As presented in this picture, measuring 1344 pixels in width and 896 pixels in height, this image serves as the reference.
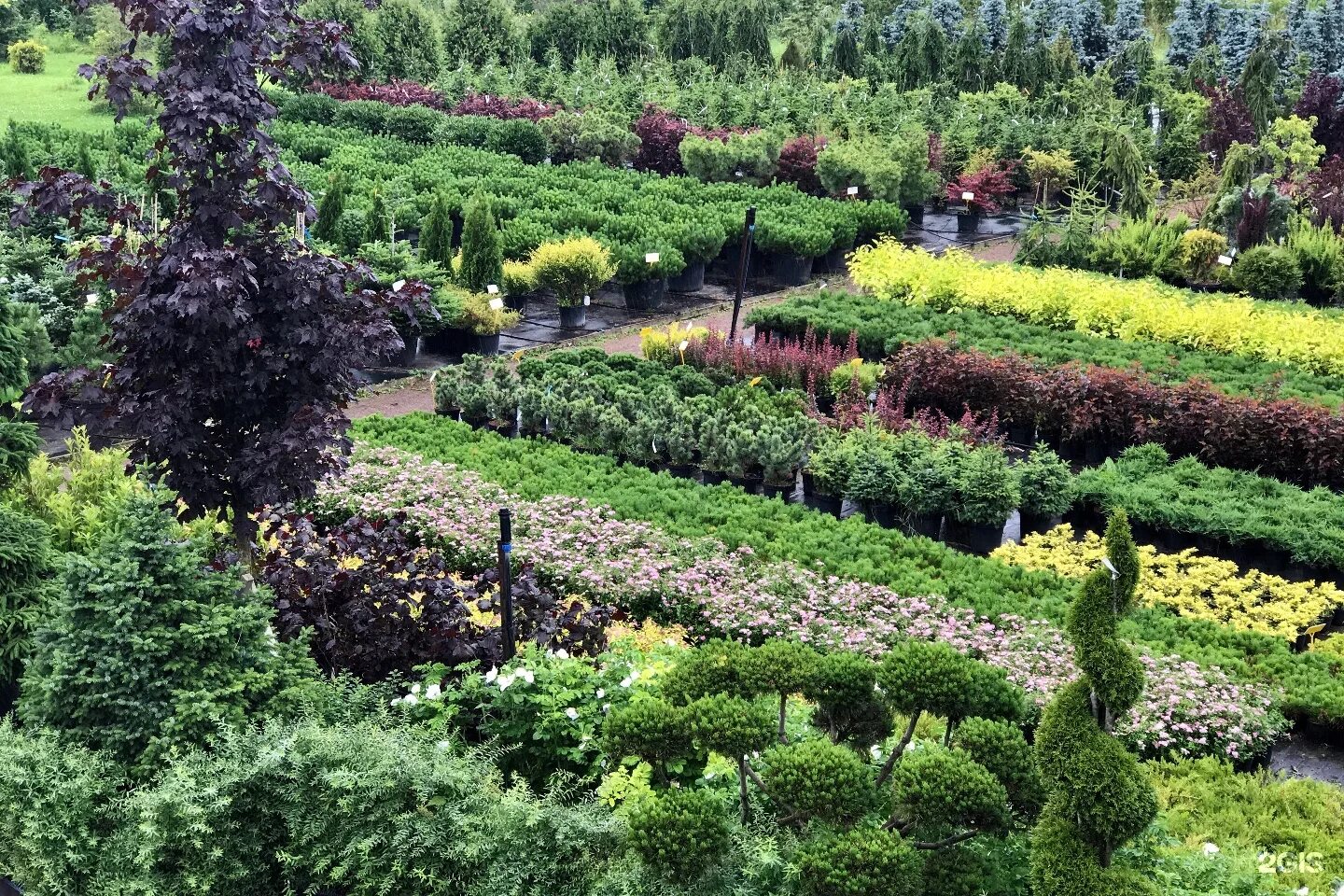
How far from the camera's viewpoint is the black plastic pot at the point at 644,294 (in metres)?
17.5

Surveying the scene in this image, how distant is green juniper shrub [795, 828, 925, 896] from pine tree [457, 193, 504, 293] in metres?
11.6

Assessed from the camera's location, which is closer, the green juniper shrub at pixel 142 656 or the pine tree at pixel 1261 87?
the green juniper shrub at pixel 142 656

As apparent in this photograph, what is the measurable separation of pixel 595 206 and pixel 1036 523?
9.95m

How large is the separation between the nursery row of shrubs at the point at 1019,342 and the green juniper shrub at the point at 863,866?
865 cm

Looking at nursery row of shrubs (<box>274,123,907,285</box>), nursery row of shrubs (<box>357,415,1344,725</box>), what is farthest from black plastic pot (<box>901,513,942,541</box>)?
nursery row of shrubs (<box>274,123,907,285</box>)

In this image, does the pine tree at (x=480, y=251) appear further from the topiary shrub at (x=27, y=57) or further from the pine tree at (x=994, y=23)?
the topiary shrub at (x=27, y=57)

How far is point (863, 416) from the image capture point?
11.7 metres

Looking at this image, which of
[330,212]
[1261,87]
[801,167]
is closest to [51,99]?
[801,167]

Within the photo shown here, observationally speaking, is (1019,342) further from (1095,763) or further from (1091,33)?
(1091,33)

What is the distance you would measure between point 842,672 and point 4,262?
439 inches

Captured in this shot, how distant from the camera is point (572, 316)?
656 inches

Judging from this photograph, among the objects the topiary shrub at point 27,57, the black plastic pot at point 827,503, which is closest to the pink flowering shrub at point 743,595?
the black plastic pot at point 827,503

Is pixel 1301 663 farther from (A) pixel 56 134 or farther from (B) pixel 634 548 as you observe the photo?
(A) pixel 56 134

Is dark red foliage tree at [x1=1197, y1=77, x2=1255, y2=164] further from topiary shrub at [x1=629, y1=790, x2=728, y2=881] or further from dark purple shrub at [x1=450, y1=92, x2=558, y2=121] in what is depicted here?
topiary shrub at [x1=629, y1=790, x2=728, y2=881]
